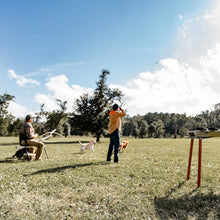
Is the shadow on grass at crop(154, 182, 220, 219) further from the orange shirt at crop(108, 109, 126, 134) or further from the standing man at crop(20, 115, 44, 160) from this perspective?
the standing man at crop(20, 115, 44, 160)

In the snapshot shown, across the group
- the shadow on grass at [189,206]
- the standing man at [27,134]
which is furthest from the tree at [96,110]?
the shadow on grass at [189,206]

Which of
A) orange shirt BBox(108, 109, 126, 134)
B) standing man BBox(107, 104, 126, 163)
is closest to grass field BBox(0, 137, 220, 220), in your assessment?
standing man BBox(107, 104, 126, 163)

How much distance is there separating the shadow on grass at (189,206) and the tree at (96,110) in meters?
28.4

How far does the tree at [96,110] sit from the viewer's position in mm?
33562

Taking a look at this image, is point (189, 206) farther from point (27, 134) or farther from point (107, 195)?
point (27, 134)

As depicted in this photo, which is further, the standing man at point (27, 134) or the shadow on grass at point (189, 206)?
the standing man at point (27, 134)

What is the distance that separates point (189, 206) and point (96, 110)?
99.8 ft

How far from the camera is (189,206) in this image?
451cm

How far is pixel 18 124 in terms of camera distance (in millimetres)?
85562

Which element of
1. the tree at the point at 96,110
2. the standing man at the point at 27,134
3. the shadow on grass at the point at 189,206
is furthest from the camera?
the tree at the point at 96,110

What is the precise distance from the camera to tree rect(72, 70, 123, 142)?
33562 millimetres

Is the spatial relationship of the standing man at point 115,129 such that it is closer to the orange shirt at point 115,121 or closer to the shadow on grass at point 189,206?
the orange shirt at point 115,121

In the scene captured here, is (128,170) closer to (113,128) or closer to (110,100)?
(113,128)

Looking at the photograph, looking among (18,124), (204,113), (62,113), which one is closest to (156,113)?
(204,113)
